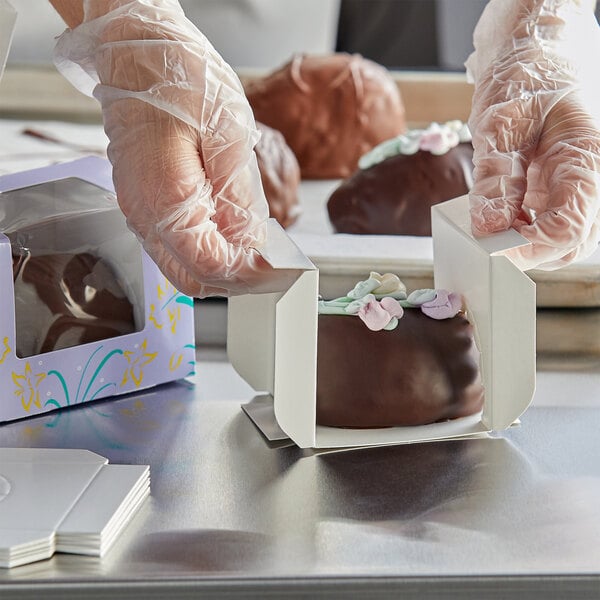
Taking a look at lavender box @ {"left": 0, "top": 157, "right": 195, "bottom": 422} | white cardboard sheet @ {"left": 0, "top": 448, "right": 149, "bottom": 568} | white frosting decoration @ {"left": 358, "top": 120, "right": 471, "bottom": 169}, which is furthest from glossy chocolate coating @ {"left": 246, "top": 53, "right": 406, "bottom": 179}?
white cardboard sheet @ {"left": 0, "top": 448, "right": 149, "bottom": 568}

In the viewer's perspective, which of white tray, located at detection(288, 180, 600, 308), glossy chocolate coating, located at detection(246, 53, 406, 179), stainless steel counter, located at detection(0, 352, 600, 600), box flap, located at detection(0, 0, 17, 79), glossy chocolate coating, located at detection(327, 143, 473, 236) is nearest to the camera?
stainless steel counter, located at detection(0, 352, 600, 600)

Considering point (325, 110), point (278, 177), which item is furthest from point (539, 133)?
point (325, 110)

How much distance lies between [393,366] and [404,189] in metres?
0.69

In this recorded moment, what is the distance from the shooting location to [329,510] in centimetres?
82

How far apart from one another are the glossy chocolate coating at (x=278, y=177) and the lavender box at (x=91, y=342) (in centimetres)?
56

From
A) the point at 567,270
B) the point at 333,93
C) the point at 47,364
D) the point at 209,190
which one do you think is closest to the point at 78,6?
the point at 209,190

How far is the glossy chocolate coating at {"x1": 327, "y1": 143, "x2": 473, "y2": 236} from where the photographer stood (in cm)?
156

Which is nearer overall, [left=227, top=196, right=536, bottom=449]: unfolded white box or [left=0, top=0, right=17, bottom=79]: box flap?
[left=227, top=196, right=536, bottom=449]: unfolded white box

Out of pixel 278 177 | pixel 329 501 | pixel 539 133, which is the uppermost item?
pixel 539 133

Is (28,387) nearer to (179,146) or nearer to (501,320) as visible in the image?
(179,146)

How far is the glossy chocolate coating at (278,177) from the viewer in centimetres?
166

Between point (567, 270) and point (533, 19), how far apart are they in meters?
0.32

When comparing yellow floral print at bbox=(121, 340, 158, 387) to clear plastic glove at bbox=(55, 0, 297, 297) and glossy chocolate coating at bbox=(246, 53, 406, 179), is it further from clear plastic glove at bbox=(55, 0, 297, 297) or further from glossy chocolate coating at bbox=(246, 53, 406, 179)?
glossy chocolate coating at bbox=(246, 53, 406, 179)

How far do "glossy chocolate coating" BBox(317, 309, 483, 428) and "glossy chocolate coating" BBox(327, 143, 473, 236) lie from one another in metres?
0.63
